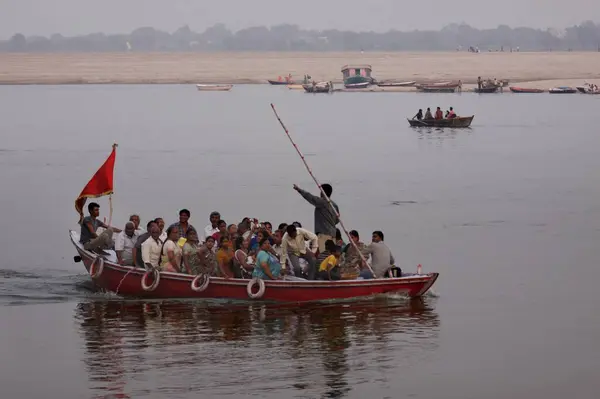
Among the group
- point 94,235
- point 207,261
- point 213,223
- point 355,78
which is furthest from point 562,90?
point 207,261

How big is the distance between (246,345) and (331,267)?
2.69 m

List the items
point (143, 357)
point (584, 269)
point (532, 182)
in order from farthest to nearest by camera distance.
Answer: point (532, 182) < point (584, 269) < point (143, 357)

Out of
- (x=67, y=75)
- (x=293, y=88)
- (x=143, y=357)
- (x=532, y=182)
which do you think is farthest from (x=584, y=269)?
(x=67, y=75)

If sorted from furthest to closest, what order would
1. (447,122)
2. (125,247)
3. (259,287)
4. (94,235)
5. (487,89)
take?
(487,89) → (447,122) → (94,235) → (125,247) → (259,287)

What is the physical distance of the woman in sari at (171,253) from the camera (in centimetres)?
2719

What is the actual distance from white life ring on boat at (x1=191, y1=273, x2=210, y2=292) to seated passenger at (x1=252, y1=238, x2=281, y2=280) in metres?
0.97

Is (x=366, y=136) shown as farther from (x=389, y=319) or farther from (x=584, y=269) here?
(x=389, y=319)

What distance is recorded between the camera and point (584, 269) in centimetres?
3481

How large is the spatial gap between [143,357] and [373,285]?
5.08 meters

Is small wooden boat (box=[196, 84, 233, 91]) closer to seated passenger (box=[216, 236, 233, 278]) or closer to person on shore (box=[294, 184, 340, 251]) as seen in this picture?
person on shore (box=[294, 184, 340, 251])

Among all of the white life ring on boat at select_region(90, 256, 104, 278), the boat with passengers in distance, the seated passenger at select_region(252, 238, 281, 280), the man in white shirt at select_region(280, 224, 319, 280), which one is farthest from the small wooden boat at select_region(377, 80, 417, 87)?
the seated passenger at select_region(252, 238, 281, 280)

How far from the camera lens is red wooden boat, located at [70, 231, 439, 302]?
1045 inches

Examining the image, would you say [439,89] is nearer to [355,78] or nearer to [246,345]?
[355,78]

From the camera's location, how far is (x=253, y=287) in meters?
26.8
